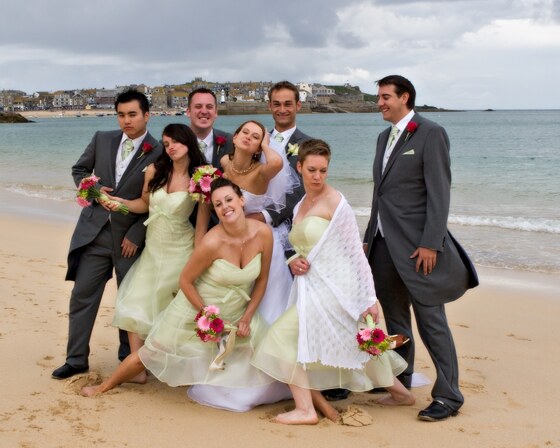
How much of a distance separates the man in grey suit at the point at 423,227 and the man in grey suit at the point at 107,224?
171 centimetres

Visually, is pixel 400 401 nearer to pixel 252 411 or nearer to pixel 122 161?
pixel 252 411

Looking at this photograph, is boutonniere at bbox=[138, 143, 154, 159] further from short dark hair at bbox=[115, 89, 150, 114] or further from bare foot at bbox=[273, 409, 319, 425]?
bare foot at bbox=[273, 409, 319, 425]

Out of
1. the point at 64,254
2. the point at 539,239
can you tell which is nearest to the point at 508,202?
the point at 539,239

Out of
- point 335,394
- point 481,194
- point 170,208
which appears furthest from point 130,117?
point 481,194

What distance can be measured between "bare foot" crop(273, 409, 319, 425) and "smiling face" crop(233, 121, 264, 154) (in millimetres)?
1747

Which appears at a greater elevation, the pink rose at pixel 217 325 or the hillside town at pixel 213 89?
the hillside town at pixel 213 89

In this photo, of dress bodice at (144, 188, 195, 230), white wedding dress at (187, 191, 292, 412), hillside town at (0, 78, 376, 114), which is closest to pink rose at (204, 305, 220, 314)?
white wedding dress at (187, 191, 292, 412)

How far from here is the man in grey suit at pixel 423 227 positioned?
4.51m

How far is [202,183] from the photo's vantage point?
15.0 ft

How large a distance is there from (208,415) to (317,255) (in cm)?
125

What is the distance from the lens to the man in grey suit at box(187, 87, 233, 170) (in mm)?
5305

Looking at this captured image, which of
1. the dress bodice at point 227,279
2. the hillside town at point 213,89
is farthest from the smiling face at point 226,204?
the hillside town at point 213,89

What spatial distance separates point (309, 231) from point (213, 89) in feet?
418

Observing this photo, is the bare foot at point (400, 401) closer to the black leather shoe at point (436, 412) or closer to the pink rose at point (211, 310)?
the black leather shoe at point (436, 412)
